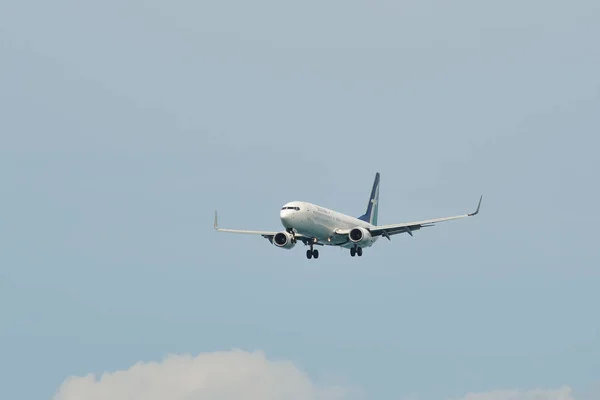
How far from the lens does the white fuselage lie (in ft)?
382

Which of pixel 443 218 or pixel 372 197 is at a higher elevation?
pixel 372 197

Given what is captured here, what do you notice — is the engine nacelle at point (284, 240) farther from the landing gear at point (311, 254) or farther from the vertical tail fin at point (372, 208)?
the vertical tail fin at point (372, 208)

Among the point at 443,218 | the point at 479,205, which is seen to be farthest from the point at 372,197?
the point at 479,205

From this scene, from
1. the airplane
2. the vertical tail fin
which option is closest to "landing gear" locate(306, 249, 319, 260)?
the airplane

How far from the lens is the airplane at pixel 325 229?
384 feet

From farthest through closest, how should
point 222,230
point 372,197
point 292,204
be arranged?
point 372,197 < point 222,230 < point 292,204

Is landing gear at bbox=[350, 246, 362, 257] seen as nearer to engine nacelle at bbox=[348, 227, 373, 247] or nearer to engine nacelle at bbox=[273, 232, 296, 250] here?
engine nacelle at bbox=[348, 227, 373, 247]

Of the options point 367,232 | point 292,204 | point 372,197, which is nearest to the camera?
point 292,204

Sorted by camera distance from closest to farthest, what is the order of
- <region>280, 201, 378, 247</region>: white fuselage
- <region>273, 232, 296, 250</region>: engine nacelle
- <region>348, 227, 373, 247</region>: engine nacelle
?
<region>280, 201, 378, 247</region>: white fuselage, <region>273, 232, 296, 250</region>: engine nacelle, <region>348, 227, 373, 247</region>: engine nacelle

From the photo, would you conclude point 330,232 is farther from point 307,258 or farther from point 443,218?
point 443,218

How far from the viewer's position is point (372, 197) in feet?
502

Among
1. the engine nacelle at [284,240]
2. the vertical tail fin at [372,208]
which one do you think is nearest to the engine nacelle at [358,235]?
the engine nacelle at [284,240]

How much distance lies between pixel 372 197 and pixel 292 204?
37.5 meters

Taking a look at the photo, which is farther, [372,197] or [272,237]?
[372,197]
